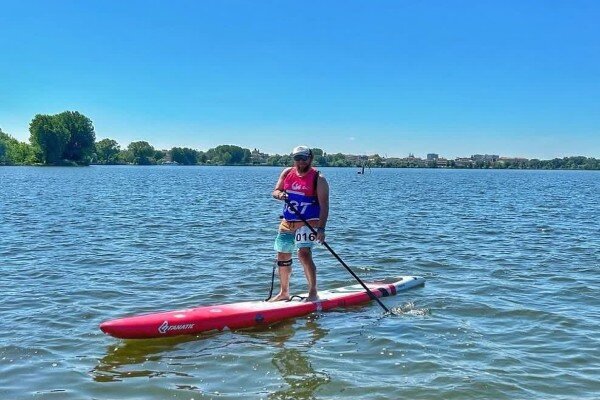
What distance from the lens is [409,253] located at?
16.5 meters

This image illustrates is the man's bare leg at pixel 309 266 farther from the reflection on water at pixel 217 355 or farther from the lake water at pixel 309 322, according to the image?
the reflection on water at pixel 217 355

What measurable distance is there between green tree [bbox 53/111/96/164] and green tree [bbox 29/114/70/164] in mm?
3209

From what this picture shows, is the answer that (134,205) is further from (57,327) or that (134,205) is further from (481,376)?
(481,376)

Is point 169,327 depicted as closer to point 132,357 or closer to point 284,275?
point 132,357

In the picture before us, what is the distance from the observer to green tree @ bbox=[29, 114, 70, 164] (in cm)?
12550

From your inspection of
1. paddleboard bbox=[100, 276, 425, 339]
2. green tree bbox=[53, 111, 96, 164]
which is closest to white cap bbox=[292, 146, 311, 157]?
paddleboard bbox=[100, 276, 425, 339]

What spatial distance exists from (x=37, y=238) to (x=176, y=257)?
18.8 feet

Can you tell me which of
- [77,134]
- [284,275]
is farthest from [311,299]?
[77,134]

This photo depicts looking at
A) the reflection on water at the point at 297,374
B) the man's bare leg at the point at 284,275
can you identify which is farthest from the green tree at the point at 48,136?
the reflection on water at the point at 297,374

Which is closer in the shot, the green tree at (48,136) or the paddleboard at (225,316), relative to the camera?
the paddleboard at (225,316)

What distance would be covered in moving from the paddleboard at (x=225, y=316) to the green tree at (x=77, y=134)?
13411 centimetres

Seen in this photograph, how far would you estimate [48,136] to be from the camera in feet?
414

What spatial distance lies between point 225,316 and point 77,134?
137 meters

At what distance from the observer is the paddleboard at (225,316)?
777 centimetres
